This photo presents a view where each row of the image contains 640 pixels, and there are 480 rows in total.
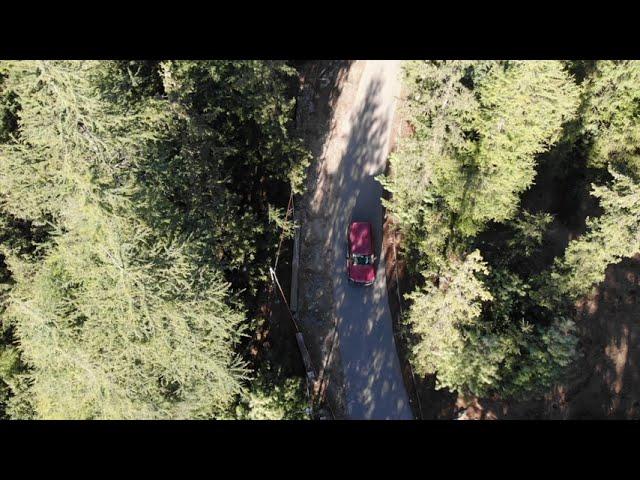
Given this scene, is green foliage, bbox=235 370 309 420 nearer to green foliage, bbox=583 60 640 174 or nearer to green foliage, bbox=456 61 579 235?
green foliage, bbox=456 61 579 235

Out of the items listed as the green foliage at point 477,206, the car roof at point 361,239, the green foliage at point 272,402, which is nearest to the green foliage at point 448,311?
the green foliage at point 477,206

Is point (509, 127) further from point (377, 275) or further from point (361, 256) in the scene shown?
point (377, 275)

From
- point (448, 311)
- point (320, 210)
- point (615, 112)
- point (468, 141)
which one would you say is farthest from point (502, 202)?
point (320, 210)

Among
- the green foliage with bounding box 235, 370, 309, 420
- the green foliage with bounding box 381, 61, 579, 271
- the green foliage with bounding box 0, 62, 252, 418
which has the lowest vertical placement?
the green foliage with bounding box 235, 370, 309, 420

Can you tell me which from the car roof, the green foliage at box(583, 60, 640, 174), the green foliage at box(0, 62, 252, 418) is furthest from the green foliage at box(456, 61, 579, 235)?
the green foliage at box(0, 62, 252, 418)

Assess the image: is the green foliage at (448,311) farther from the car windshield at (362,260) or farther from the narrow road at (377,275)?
the car windshield at (362,260)

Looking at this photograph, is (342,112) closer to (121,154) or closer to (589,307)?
(121,154)

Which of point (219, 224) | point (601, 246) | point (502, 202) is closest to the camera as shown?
point (601, 246)
